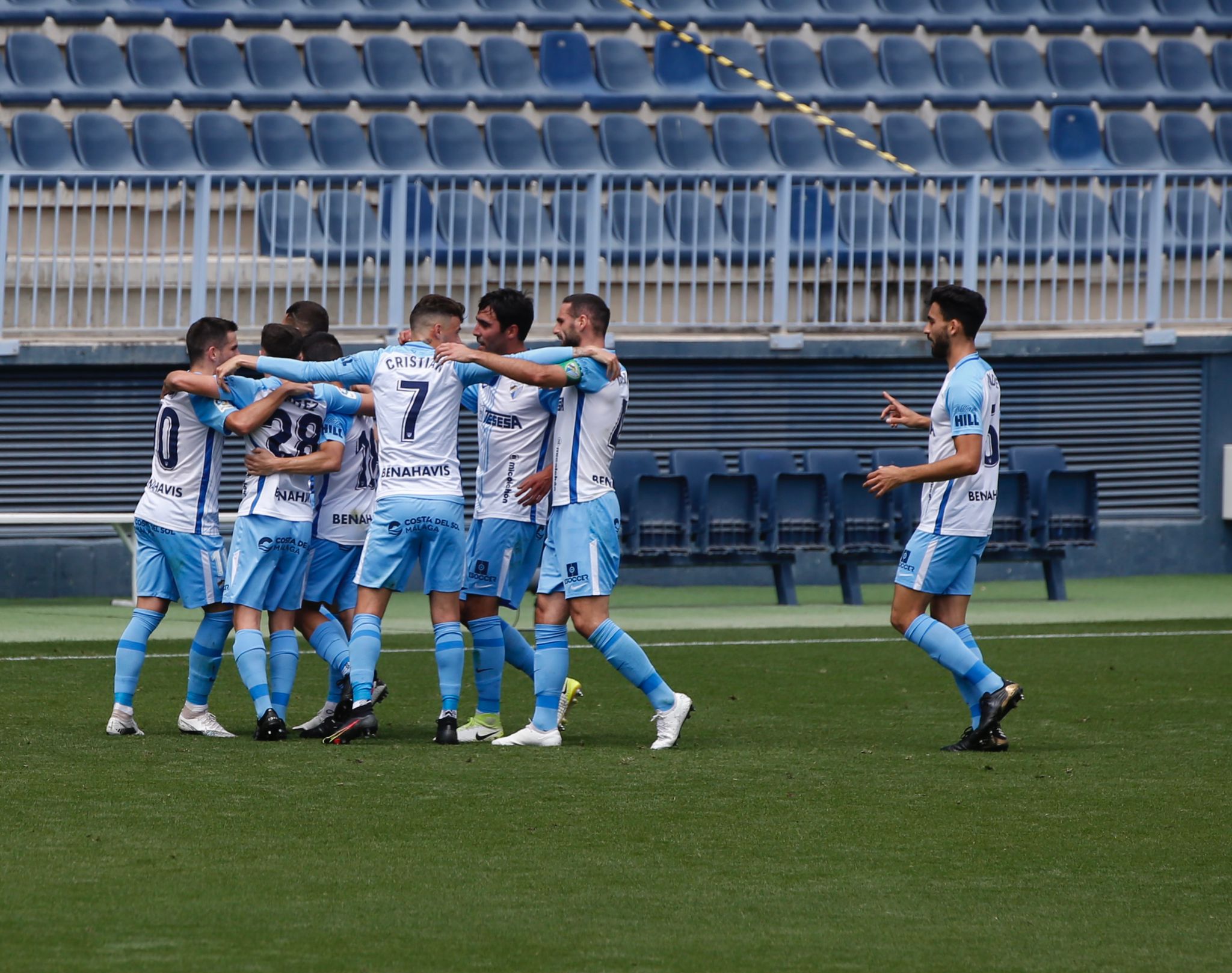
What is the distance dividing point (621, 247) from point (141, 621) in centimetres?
813

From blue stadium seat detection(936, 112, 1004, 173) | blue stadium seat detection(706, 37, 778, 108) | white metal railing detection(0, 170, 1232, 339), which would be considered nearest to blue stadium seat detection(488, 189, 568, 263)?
→ white metal railing detection(0, 170, 1232, 339)

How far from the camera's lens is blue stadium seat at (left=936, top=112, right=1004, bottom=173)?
18781 mm

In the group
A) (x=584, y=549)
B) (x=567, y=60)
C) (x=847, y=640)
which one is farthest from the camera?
(x=567, y=60)

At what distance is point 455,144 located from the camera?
1759cm

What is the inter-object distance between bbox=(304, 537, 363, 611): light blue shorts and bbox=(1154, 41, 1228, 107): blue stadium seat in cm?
1443

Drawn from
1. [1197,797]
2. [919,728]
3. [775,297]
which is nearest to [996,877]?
[1197,797]

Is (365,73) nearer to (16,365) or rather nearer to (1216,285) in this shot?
(16,365)

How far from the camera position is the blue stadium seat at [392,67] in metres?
18.4

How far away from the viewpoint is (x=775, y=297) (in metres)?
15.3

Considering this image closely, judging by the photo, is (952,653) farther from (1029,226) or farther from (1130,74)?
(1130,74)

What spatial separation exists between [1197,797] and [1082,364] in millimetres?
9989

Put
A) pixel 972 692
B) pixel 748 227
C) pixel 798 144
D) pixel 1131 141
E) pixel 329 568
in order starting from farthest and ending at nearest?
pixel 1131 141, pixel 798 144, pixel 748 227, pixel 329 568, pixel 972 692

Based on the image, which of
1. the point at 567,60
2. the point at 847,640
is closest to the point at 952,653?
the point at 847,640

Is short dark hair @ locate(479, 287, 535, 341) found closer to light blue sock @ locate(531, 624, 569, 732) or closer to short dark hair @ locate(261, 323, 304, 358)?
short dark hair @ locate(261, 323, 304, 358)
